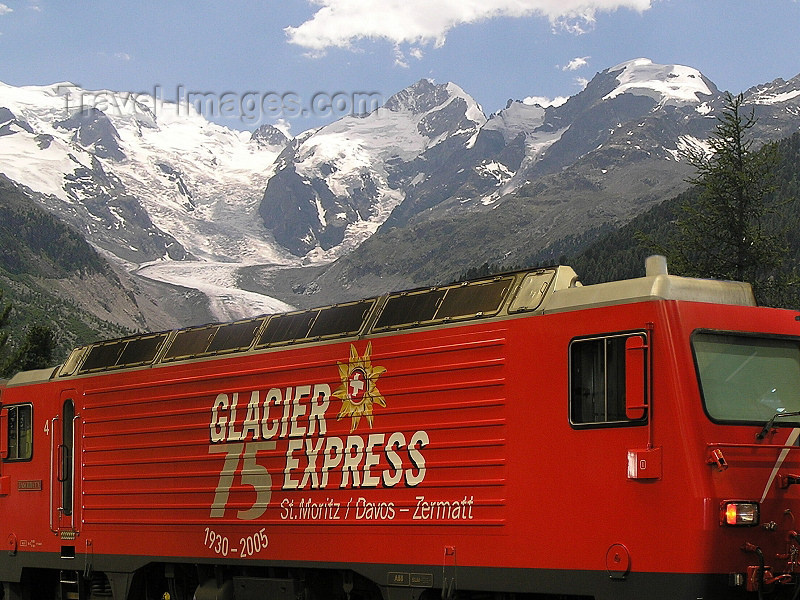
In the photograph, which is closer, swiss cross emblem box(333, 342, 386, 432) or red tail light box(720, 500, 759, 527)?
red tail light box(720, 500, 759, 527)

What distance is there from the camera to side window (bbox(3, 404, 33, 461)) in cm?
2106

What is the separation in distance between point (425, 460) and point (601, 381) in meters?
2.83

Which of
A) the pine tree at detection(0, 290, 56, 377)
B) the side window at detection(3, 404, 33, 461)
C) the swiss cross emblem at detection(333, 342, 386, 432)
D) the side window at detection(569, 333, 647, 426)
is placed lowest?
the side window at detection(569, 333, 647, 426)

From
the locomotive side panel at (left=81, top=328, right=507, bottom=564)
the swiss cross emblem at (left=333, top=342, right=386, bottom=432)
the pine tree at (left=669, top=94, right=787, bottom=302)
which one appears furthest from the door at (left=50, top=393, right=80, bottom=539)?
the pine tree at (left=669, top=94, right=787, bottom=302)

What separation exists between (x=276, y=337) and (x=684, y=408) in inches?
289

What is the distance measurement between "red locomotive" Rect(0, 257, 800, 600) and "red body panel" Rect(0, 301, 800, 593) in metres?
0.03

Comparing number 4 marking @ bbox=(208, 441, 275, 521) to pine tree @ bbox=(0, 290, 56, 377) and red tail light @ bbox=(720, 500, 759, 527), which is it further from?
pine tree @ bbox=(0, 290, 56, 377)

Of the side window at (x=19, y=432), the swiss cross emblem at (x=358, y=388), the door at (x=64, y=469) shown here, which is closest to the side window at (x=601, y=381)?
the swiss cross emblem at (x=358, y=388)

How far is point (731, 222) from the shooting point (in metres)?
31.8

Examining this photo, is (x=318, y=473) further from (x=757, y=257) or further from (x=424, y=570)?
(x=757, y=257)

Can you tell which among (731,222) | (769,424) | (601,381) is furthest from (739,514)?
(731,222)

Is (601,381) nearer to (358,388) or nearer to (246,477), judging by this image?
(358,388)

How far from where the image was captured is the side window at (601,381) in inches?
450

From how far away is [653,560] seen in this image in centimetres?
1100
